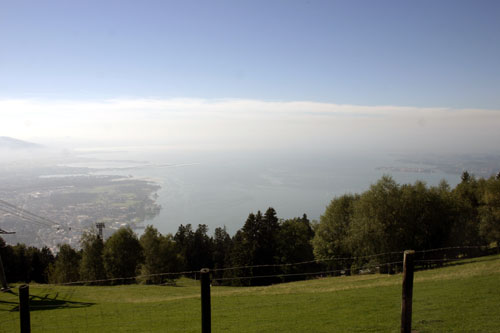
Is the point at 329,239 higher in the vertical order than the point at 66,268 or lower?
higher

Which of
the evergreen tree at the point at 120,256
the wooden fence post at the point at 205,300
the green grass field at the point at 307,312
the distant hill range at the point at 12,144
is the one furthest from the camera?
the distant hill range at the point at 12,144

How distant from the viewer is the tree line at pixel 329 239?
1054 inches

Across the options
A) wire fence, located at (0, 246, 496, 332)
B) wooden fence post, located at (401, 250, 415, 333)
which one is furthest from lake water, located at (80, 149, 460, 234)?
wooden fence post, located at (401, 250, 415, 333)

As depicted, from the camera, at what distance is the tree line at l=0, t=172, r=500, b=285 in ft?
87.9

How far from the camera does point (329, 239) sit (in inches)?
1324

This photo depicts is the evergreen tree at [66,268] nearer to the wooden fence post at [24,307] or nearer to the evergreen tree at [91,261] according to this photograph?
the evergreen tree at [91,261]

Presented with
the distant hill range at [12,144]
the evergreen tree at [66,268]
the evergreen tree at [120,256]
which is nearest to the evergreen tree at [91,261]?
the evergreen tree at [120,256]

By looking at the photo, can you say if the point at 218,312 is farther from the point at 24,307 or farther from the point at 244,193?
the point at 244,193

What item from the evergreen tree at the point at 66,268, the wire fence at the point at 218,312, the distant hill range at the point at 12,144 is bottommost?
the evergreen tree at the point at 66,268

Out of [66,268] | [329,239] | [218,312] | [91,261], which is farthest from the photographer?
[66,268]

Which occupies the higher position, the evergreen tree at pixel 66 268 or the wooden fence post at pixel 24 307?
the wooden fence post at pixel 24 307

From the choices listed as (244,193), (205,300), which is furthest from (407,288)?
(244,193)

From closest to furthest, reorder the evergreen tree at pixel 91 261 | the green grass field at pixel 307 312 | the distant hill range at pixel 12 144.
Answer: the green grass field at pixel 307 312 → the evergreen tree at pixel 91 261 → the distant hill range at pixel 12 144

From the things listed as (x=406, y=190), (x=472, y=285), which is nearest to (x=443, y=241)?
(x=406, y=190)
